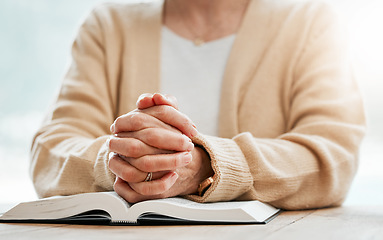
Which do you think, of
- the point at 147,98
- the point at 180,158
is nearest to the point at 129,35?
the point at 147,98

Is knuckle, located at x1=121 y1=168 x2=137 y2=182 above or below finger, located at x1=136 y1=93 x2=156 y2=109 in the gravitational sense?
below

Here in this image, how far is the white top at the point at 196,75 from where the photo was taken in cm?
133

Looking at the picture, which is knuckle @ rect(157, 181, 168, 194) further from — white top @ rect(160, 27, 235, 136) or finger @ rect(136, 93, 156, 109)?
white top @ rect(160, 27, 235, 136)

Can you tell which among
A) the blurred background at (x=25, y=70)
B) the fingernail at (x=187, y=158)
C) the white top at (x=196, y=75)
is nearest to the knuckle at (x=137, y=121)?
the fingernail at (x=187, y=158)

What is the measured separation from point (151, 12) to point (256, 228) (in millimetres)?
1072

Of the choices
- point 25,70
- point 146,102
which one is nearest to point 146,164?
point 146,102

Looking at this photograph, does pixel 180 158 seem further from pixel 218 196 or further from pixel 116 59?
pixel 116 59

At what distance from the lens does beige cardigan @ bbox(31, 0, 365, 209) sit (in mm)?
935

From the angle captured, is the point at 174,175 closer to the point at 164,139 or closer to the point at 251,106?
the point at 164,139

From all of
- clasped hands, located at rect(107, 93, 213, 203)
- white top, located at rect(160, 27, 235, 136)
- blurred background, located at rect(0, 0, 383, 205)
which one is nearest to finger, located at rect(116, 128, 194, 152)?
clasped hands, located at rect(107, 93, 213, 203)

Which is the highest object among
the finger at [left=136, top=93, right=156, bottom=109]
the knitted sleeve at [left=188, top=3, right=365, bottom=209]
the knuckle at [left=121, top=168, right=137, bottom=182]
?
the finger at [left=136, top=93, right=156, bottom=109]

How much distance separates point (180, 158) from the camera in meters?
0.77

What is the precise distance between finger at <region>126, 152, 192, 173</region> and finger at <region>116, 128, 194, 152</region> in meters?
0.02

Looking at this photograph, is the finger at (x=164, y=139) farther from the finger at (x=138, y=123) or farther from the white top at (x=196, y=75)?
the white top at (x=196, y=75)
